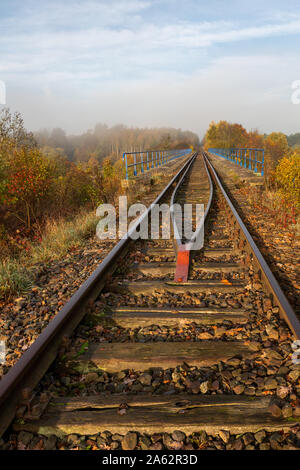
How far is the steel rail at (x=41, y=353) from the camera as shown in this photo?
213cm

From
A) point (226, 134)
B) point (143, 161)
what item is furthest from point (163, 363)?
point (226, 134)

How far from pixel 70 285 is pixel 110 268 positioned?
538mm

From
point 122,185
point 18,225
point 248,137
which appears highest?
point 248,137

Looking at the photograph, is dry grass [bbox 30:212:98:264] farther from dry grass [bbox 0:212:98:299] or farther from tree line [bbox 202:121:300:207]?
tree line [bbox 202:121:300:207]

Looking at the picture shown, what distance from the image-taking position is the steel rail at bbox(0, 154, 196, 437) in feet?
6.98

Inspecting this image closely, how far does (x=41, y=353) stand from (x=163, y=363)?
94 cm

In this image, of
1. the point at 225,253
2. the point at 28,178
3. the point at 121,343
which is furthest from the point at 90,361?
the point at 28,178

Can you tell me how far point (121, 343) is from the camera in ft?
9.52

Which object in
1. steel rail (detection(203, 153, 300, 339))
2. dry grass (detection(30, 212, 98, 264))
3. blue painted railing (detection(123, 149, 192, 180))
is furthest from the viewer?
blue painted railing (detection(123, 149, 192, 180))

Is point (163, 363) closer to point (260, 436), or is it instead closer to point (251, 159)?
point (260, 436)

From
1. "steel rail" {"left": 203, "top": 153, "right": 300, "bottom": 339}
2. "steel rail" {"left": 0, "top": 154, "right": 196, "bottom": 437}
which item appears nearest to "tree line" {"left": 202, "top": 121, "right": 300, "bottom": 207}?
"steel rail" {"left": 203, "top": 153, "right": 300, "bottom": 339}

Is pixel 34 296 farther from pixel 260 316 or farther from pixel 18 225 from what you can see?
pixel 18 225

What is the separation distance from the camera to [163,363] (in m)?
2.64
